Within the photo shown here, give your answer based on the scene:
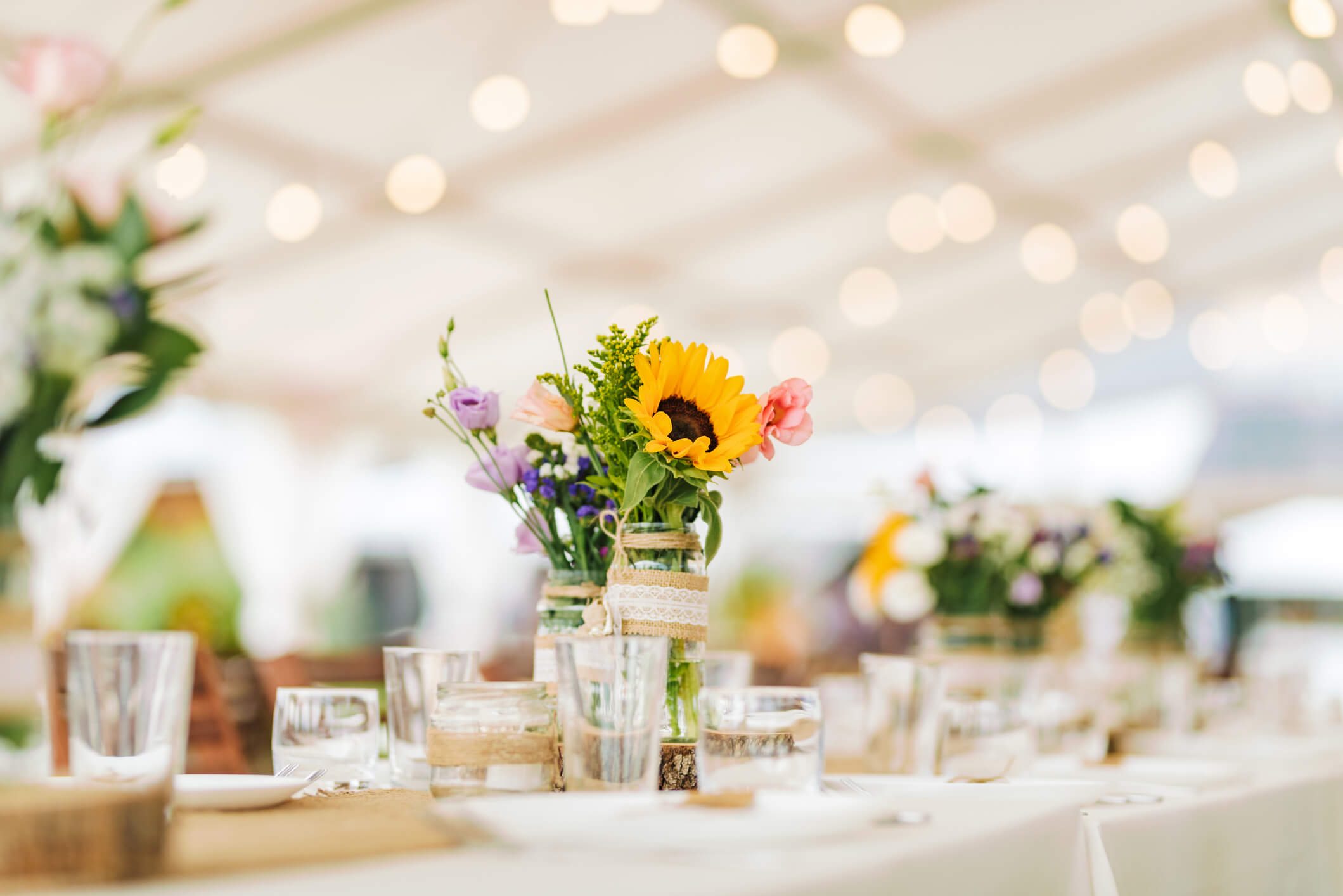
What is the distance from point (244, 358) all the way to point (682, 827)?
22.6ft

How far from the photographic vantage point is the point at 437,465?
9617 millimetres

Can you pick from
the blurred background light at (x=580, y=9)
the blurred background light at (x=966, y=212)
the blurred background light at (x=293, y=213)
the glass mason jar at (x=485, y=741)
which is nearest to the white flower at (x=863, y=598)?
the glass mason jar at (x=485, y=741)

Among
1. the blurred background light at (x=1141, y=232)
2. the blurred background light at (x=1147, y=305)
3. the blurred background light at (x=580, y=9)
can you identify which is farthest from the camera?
the blurred background light at (x=1147, y=305)

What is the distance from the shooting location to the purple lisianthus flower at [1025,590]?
2.31 m

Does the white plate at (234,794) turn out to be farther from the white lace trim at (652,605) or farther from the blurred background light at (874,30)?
the blurred background light at (874,30)

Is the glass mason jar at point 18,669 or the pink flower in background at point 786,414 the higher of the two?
the pink flower in background at point 786,414

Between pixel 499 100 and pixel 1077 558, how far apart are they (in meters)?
2.34

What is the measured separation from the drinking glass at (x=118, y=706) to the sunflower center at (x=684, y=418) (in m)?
0.43

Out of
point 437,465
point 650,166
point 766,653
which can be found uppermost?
point 650,166

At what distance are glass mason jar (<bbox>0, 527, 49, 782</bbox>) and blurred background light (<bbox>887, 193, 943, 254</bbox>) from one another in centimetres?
611

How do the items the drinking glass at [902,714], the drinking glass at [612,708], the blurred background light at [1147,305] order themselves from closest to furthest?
the drinking glass at [612,708] → the drinking glass at [902,714] → the blurred background light at [1147,305]

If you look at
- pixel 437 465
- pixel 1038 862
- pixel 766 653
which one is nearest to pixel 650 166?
pixel 437 465

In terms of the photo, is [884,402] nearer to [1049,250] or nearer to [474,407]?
[1049,250]

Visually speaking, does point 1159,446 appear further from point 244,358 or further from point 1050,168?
point 244,358
